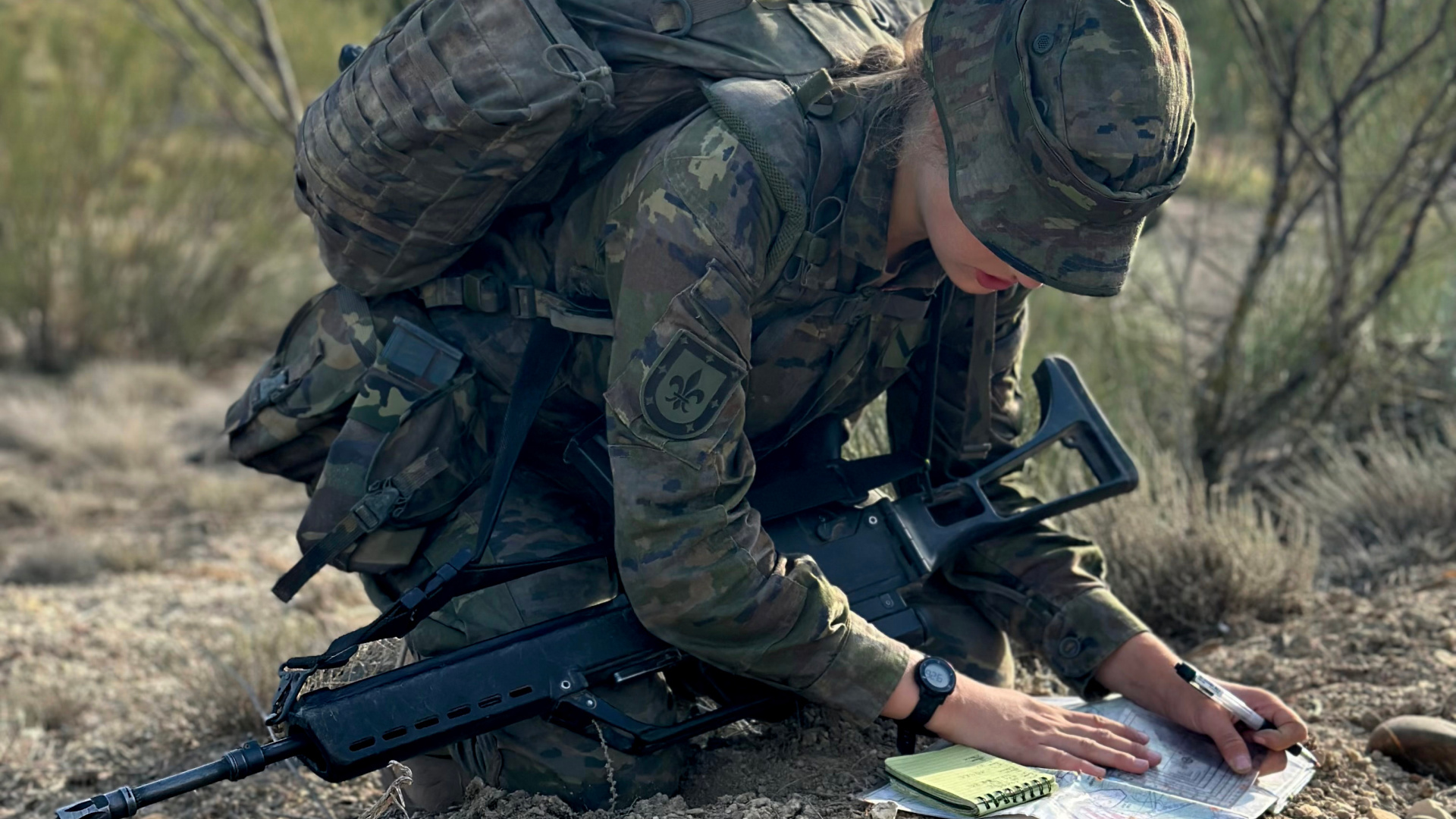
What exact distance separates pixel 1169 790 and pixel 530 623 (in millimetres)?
1123

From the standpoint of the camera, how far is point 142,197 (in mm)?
7621

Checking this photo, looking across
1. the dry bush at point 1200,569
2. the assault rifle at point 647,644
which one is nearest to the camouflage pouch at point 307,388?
the assault rifle at point 647,644

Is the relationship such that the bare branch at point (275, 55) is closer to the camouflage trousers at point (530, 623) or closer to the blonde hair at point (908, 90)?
the camouflage trousers at point (530, 623)

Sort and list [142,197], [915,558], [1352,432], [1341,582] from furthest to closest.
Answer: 1. [142,197]
2. [1352,432]
3. [1341,582]
4. [915,558]

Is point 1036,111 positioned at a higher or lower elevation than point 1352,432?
higher

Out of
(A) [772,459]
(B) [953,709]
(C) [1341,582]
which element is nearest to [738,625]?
(B) [953,709]

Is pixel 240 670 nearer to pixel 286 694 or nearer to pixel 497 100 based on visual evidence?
pixel 286 694

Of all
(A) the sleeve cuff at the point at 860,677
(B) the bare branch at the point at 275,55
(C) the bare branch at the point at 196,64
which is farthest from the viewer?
(C) the bare branch at the point at 196,64

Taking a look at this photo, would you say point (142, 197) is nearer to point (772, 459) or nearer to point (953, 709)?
point (772, 459)

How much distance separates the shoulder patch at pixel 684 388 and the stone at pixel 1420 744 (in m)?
1.50

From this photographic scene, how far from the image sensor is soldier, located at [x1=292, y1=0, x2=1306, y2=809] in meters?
1.91

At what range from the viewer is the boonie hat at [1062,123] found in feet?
6.07

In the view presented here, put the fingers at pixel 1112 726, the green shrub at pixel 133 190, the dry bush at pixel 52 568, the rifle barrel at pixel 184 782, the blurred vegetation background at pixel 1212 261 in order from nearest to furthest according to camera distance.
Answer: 1. the rifle barrel at pixel 184 782
2. the fingers at pixel 1112 726
3. the blurred vegetation background at pixel 1212 261
4. the dry bush at pixel 52 568
5. the green shrub at pixel 133 190

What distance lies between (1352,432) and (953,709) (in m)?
2.90
